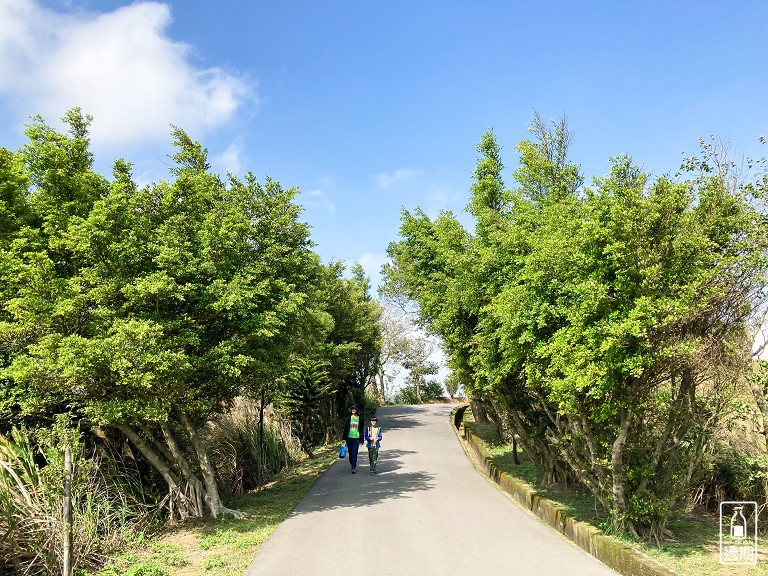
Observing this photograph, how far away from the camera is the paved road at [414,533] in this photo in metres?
7.16

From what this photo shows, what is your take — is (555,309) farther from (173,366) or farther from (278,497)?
(278,497)

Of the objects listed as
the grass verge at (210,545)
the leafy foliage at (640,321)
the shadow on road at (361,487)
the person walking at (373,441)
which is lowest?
the shadow on road at (361,487)

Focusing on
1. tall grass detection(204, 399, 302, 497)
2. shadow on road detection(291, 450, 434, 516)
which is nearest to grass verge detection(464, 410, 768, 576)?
shadow on road detection(291, 450, 434, 516)

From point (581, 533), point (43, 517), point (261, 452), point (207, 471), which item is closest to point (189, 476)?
point (207, 471)

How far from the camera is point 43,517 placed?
24.3 ft

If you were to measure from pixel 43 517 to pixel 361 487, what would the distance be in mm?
7233

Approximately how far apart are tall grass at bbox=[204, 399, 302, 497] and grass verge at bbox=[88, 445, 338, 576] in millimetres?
1973

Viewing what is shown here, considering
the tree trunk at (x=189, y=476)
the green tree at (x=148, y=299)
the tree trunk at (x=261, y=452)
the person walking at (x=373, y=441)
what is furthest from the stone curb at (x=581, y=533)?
the tree trunk at (x=189, y=476)

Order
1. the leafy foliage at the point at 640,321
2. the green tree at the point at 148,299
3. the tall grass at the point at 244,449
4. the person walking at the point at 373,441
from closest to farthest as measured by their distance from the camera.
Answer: the leafy foliage at the point at 640,321
the green tree at the point at 148,299
the person walking at the point at 373,441
the tall grass at the point at 244,449

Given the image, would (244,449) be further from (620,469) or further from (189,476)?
(620,469)

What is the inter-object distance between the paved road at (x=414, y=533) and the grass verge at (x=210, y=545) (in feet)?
0.94

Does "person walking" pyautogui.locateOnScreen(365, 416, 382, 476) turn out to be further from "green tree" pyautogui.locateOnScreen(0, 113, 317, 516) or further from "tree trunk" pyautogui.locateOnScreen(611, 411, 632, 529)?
"tree trunk" pyautogui.locateOnScreen(611, 411, 632, 529)

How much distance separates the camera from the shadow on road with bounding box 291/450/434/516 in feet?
37.4

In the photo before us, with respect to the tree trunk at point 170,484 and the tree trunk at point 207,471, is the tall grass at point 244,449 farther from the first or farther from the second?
the tree trunk at point 207,471
